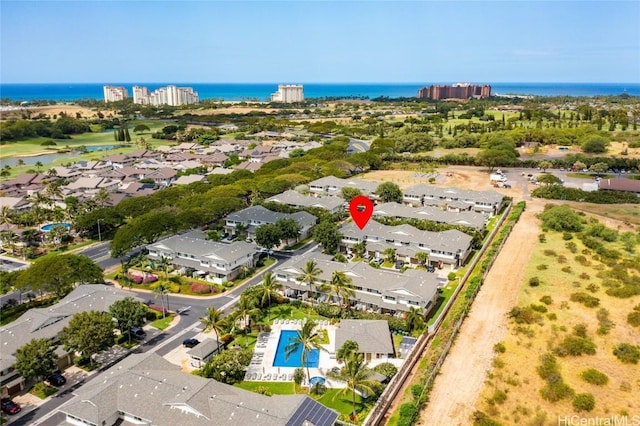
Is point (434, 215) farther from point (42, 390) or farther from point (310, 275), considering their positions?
point (42, 390)

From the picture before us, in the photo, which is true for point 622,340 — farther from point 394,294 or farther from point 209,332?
point 209,332

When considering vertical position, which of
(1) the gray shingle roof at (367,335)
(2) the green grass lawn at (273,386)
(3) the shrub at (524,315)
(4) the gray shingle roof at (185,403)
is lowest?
(2) the green grass lawn at (273,386)

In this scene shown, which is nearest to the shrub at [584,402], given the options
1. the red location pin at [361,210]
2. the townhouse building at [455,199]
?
the red location pin at [361,210]

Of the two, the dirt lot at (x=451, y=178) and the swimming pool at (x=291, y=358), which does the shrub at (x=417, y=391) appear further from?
the dirt lot at (x=451, y=178)

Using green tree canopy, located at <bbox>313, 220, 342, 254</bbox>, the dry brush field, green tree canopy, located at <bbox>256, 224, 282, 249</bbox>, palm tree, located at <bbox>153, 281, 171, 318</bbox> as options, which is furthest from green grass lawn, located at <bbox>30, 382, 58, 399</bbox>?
green tree canopy, located at <bbox>313, 220, 342, 254</bbox>

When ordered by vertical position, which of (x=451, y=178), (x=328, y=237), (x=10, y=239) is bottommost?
(x=10, y=239)

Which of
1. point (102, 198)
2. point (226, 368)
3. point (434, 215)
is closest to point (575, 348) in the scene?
point (226, 368)
